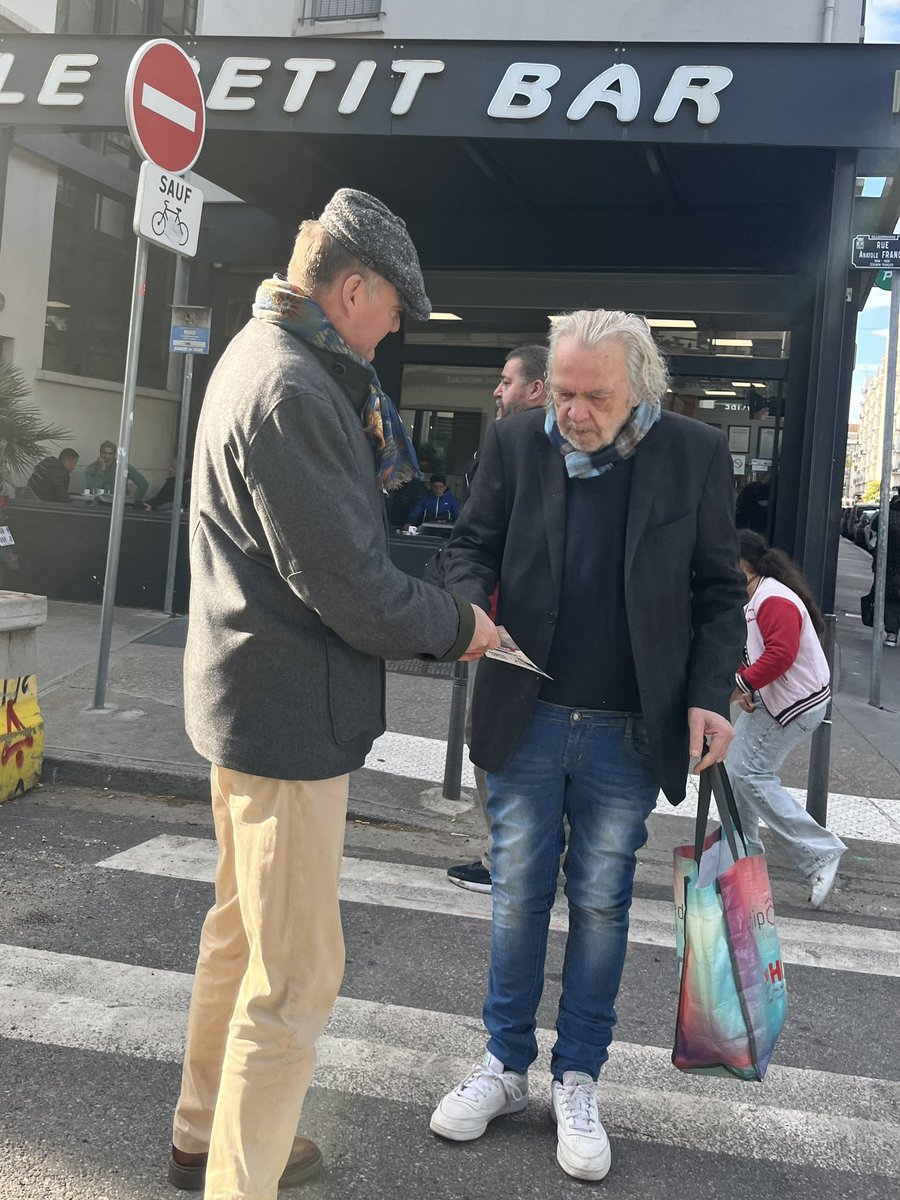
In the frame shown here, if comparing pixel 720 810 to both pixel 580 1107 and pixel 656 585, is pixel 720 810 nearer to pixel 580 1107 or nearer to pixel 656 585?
pixel 656 585

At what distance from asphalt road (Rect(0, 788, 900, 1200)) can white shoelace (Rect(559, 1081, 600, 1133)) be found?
0.12 m

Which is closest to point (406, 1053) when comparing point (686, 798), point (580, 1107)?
point (580, 1107)

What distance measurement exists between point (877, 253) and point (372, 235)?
19.9 feet

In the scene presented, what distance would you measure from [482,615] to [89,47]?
28.1 feet

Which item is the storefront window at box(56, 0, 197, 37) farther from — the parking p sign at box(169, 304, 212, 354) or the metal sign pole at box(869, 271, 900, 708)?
the metal sign pole at box(869, 271, 900, 708)

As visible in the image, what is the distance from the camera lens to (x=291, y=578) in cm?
205

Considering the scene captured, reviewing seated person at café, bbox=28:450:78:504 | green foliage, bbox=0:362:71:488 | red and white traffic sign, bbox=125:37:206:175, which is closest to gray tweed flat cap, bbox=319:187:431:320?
red and white traffic sign, bbox=125:37:206:175

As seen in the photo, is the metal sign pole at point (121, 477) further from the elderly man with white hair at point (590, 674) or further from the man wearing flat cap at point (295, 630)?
the man wearing flat cap at point (295, 630)

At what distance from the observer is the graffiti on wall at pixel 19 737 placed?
5504 mm

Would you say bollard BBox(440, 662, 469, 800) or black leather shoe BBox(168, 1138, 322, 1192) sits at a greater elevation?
bollard BBox(440, 662, 469, 800)

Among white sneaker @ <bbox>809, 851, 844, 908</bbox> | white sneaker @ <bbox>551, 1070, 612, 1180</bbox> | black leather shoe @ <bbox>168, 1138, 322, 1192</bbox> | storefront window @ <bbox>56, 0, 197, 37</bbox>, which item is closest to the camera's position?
black leather shoe @ <bbox>168, 1138, 322, 1192</bbox>

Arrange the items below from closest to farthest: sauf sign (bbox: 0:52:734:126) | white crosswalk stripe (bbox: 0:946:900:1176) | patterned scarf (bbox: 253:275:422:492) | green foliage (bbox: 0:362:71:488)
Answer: patterned scarf (bbox: 253:275:422:492)
white crosswalk stripe (bbox: 0:946:900:1176)
sauf sign (bbox: 0:52:734:126)
green foliage (bbox: 0:362:71:488)

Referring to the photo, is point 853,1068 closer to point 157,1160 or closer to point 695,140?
point 157,1160

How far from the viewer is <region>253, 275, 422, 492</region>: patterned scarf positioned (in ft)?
6.97
